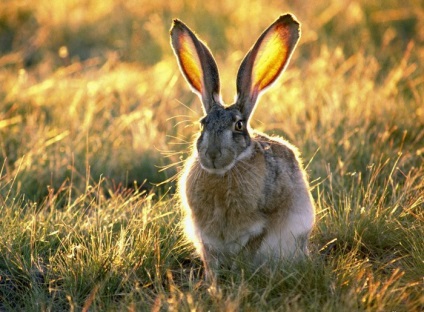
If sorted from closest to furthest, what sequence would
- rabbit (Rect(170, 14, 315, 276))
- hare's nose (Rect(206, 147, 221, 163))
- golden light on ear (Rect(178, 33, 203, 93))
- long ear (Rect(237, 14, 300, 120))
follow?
1. hare's nose (Rect(206, 147, 221, 163))
2. rabbit (Rect(170, 14, 315, 276))
3. long ear (Rect(237, 14, 300, 120))
4. golden light on ear (Rect(178, 33, 203, 93))

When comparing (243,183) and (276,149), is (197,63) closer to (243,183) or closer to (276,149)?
(276,149)

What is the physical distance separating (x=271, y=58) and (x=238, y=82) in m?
0.31

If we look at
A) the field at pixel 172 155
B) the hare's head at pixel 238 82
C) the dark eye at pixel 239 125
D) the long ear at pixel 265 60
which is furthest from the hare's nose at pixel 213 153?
the field at pixel 172 155

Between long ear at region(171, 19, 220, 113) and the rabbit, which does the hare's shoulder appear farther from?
long ear at region(171, 19, 220, 113)

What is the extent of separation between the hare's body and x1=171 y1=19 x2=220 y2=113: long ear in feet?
1.32

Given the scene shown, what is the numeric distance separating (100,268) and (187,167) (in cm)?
78

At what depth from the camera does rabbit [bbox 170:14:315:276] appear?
433 cm

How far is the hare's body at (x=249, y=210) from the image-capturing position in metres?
4.35

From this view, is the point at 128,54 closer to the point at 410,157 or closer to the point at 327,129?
the point at 327,129

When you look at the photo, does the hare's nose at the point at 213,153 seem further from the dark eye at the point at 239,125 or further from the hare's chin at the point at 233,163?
the dark eye at the point at 239,125

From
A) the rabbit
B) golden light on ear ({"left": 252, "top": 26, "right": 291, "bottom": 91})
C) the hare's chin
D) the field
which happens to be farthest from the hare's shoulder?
the field

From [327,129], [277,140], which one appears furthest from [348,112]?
[277,140]

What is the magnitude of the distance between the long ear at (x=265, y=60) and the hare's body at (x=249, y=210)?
0.30 m

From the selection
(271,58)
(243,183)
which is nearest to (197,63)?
(271,58)
